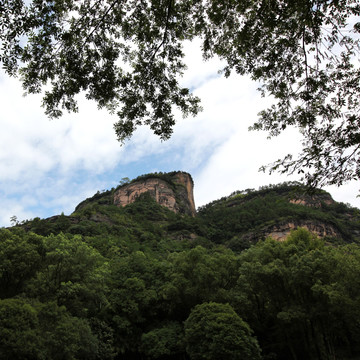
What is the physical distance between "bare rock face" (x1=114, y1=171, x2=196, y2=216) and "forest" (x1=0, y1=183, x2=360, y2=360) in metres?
62.7

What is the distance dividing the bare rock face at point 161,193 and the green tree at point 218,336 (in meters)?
67.8

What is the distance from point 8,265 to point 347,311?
54.8ft

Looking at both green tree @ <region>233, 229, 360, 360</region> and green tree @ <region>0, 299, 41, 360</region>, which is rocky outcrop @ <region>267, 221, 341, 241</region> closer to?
green tree @ <region>233, 229, 360, 360</region>

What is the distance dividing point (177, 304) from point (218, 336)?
623cm

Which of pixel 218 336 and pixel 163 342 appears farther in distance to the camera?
pixel 163 342

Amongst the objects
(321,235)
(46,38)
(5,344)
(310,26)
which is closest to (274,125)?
(310,26)

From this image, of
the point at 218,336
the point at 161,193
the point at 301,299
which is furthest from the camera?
the point at 161,193

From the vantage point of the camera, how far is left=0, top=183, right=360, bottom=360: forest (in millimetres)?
14587

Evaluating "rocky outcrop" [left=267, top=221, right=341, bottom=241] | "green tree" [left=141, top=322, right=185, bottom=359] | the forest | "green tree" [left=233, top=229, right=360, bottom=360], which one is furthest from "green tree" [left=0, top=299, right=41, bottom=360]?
"rocky outcrop" [left=267, top=221, right=341, bottom=241]

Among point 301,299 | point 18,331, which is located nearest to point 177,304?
point 301,299

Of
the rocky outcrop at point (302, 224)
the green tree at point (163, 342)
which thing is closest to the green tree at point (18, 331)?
the green tree at point (163, 342)

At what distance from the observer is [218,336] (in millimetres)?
15398

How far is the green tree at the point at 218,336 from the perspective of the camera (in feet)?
49.5

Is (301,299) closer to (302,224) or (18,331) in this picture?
(18,331)
